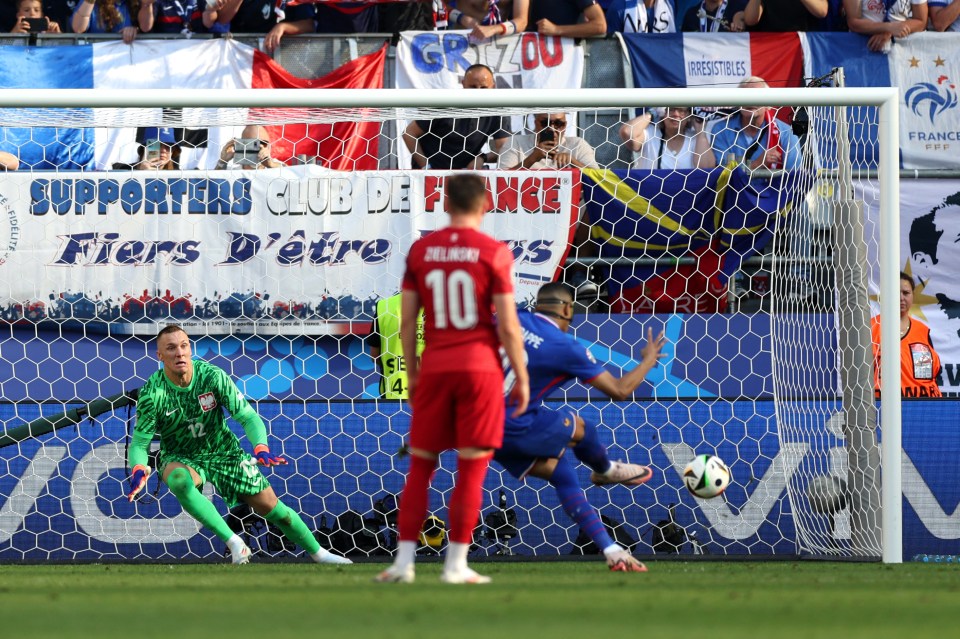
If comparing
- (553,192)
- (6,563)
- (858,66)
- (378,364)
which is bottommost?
(6,563)

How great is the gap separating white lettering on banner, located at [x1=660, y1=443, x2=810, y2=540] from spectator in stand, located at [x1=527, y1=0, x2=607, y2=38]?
14.6 feet

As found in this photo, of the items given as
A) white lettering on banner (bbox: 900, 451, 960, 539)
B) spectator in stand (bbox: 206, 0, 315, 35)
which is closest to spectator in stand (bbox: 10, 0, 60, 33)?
spectator in stand (bbox: 206, 0, 315, 35)

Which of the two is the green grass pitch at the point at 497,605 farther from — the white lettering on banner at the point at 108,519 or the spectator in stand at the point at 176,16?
the spectator in stand at the point at 176,16

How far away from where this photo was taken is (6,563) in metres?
7.76

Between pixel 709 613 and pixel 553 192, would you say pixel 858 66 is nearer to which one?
pixel 553 192

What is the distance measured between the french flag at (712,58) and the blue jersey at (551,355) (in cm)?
526

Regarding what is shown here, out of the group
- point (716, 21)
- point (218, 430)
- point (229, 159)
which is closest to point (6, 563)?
point (218, 430)

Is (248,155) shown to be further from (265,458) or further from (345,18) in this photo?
(265,458)

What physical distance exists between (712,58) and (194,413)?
5.75 m

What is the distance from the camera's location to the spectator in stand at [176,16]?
38.0ft

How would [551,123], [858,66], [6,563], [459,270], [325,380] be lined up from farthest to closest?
[858,66] < [551,123] < [325,380] < [6,563] < [459,270]

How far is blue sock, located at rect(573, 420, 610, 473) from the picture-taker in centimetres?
661

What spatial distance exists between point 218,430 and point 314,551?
1.00 m

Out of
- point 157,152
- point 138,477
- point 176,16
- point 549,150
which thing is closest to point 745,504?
point 549,150
